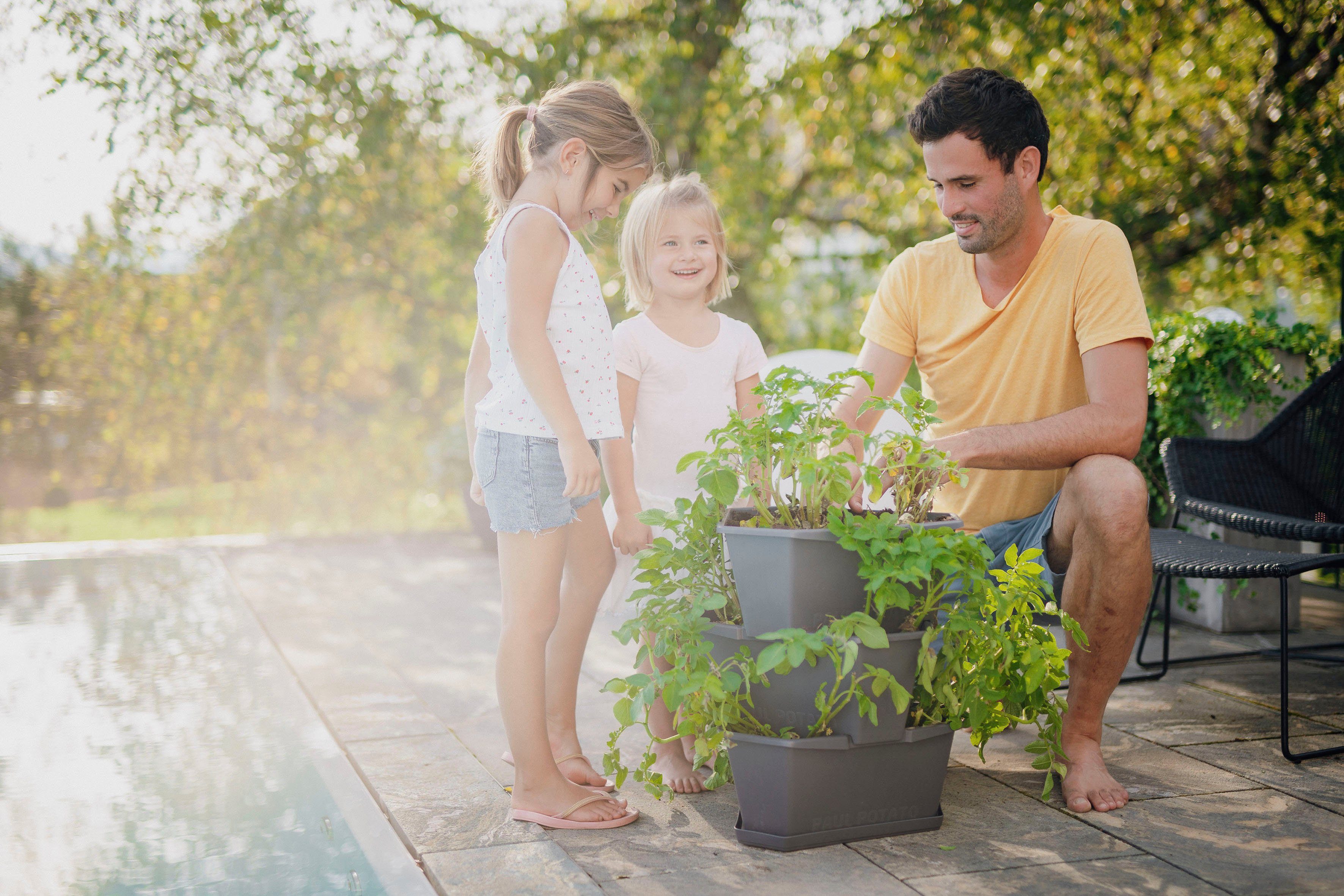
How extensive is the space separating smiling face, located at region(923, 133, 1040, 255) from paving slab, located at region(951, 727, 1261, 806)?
0.98m

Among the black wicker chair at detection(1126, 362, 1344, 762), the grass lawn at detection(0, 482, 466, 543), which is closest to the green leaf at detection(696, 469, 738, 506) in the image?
the black wicker chair at detection(1126, 362, 1344, 762)

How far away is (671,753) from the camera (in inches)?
81.3

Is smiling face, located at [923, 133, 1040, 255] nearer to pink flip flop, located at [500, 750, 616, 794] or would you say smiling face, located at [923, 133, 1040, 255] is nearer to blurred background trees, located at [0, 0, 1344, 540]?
pink flip flop, located at [500, 750, 616, 794]

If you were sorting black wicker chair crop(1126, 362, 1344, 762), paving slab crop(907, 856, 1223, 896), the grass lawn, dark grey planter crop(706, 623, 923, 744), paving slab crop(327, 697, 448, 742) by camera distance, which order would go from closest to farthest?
paving slab crop(907, 856, 1223, 896)
dark grey planter crop(706, 623, 923, 744)
paving slab crop(327, 697, 448, 742)
black wicker chair crop(1126, 362, 1344, 762)
the grass lawn

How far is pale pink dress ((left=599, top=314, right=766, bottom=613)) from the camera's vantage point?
2186 millimetres

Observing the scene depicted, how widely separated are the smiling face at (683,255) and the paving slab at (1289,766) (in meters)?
1.35

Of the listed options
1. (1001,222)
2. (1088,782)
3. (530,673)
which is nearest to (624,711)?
(530,673)

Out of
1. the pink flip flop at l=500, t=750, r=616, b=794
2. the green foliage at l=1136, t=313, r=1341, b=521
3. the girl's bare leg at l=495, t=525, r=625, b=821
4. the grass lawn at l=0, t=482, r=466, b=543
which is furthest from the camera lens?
the grass lawn at l=0, t=482, r=466, b=543

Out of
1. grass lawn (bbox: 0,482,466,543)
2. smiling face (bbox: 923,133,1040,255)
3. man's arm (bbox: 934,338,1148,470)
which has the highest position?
smiling face (bbox: 923,133,1040,255)

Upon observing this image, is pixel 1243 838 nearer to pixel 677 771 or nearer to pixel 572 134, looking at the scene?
pixel 677 771

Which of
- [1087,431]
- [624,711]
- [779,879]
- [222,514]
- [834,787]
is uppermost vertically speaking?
[1087,431]

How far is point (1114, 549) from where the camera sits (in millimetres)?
1880

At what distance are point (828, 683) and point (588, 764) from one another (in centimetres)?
66

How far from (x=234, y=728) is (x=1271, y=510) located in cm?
250
